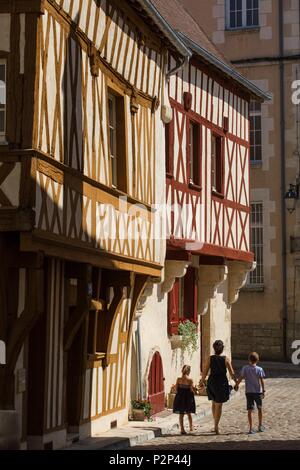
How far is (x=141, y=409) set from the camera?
15.4 m

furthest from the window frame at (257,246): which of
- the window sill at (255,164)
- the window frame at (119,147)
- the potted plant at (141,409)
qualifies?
the window frame at (119,147)

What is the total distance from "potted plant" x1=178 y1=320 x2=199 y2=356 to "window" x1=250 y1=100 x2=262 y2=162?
9460 mm

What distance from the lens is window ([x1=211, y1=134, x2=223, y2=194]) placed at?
1964 cm

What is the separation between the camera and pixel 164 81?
16250 millimetres

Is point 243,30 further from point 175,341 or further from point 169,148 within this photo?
point 175,341

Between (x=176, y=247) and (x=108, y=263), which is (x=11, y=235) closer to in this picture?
(x=108, y=263)

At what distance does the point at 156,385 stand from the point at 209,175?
429cm

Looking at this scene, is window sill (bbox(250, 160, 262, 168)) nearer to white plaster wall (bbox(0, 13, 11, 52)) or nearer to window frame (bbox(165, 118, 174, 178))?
window frame (bbox(165, 118, 174, 178))

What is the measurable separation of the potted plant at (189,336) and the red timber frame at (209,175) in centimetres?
129

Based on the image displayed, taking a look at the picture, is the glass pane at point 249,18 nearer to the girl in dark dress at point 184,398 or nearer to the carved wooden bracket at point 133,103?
the carved wooden bracket at point 133,103

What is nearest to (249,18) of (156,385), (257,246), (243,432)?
(257,246)

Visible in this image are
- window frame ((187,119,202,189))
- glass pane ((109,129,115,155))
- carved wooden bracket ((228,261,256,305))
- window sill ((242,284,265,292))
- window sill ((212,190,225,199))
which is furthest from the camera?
window sill ((242,284,265,292))

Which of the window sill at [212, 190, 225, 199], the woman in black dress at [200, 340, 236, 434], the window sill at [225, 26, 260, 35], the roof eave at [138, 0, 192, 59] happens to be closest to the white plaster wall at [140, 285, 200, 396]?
the woman in black dress at [200, 340, 236, 434]
